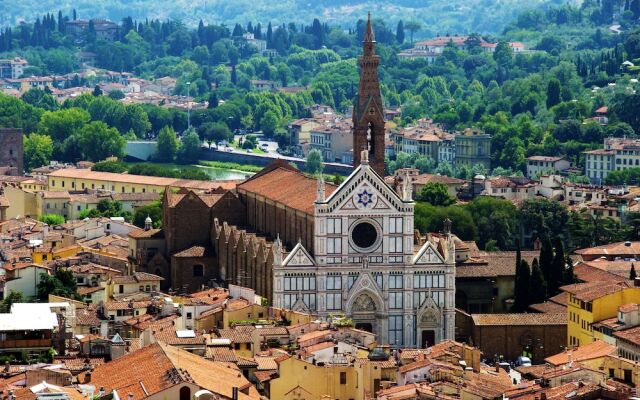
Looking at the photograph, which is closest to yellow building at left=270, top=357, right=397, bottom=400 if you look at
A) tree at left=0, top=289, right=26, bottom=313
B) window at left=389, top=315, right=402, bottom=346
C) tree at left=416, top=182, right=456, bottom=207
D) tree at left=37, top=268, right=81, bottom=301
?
tree at left=0, top=289, right=26, bottom=313

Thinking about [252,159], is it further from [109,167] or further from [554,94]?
[109,167]

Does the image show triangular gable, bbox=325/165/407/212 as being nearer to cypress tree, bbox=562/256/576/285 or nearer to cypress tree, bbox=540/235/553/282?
cypress tree, bbox=540/235/553/282

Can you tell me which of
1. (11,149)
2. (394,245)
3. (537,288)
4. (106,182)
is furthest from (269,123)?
(394,245)

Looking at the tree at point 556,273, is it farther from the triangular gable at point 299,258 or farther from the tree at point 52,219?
the tree at point 52,219

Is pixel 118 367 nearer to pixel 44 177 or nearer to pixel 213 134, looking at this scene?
pixel 44 177

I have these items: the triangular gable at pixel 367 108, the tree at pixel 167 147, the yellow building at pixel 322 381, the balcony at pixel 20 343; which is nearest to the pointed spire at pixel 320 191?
the triangular gable at pixel 367 108

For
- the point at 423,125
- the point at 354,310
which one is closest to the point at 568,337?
the point at 354,310
